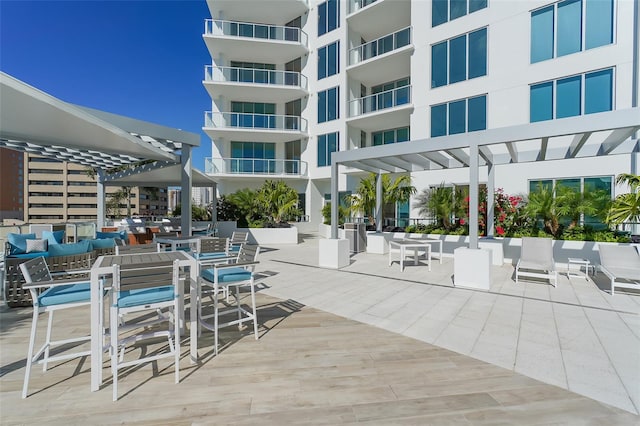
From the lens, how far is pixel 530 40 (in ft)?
38.7

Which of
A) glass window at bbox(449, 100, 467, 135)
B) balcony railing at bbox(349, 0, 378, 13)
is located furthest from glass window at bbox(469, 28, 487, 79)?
balcony railing at bbox(349, 0, 378, 13)

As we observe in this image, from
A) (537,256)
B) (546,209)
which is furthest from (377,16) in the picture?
(537,256)

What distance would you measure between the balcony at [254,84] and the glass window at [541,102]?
12952mm

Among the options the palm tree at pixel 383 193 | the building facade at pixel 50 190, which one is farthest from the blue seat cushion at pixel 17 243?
the building facade at pixel 50 190

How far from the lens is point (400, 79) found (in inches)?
699

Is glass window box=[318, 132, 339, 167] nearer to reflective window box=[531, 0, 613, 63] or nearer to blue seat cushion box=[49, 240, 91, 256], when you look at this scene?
reflective window box=[531, 0, 613, 63]

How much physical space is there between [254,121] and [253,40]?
5.02 meters

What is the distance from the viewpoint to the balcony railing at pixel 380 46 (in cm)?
1598

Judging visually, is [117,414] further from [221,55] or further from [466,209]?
[221,55]

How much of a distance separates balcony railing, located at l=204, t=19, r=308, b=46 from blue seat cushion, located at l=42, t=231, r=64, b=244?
15.7 m

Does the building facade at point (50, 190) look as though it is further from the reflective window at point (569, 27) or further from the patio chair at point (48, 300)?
the patio chair at point (48, 300)

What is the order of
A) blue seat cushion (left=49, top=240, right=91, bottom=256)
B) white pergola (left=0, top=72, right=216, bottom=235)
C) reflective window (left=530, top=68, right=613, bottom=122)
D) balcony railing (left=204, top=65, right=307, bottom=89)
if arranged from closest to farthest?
white pergola (left=0, top=72, right=216, bottom=235) < blue seat cushion (left=49, top=240, right=91, bottom=256) < reflective window (left=530, top=68, right=613, bottom=122) < balcony railing (left=204, top=65, right=307, bottom=89)

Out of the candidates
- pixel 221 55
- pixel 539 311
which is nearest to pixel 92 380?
pixel 539 311

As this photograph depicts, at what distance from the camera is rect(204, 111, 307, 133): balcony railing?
19.2 meters
